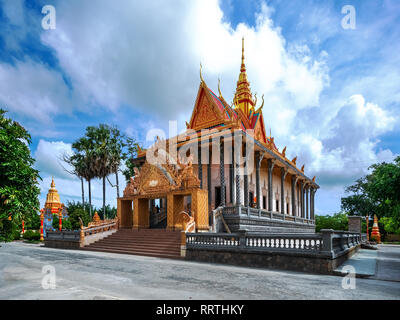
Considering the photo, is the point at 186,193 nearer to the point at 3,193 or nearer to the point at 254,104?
the point at 3,193

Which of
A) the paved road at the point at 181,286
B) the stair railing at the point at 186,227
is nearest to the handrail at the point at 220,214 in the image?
the stair railing at the point at 186,227

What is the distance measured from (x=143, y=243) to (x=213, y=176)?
8501mm

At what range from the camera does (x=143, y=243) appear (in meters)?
16.2

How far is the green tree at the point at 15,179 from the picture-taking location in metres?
6.57

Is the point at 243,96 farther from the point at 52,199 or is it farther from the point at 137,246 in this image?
the point at 52,199

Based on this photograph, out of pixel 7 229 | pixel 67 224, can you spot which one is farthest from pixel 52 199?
pixel 7 229

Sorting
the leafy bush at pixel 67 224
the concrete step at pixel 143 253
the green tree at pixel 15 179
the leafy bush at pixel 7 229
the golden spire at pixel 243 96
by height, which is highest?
the golden spire at pixel 243 96

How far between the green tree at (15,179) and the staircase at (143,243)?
769 centimetres

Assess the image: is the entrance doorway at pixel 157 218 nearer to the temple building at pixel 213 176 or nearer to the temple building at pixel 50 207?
the temple building at pixel 213 176

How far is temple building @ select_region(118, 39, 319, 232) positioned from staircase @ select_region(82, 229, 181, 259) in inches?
39.6
